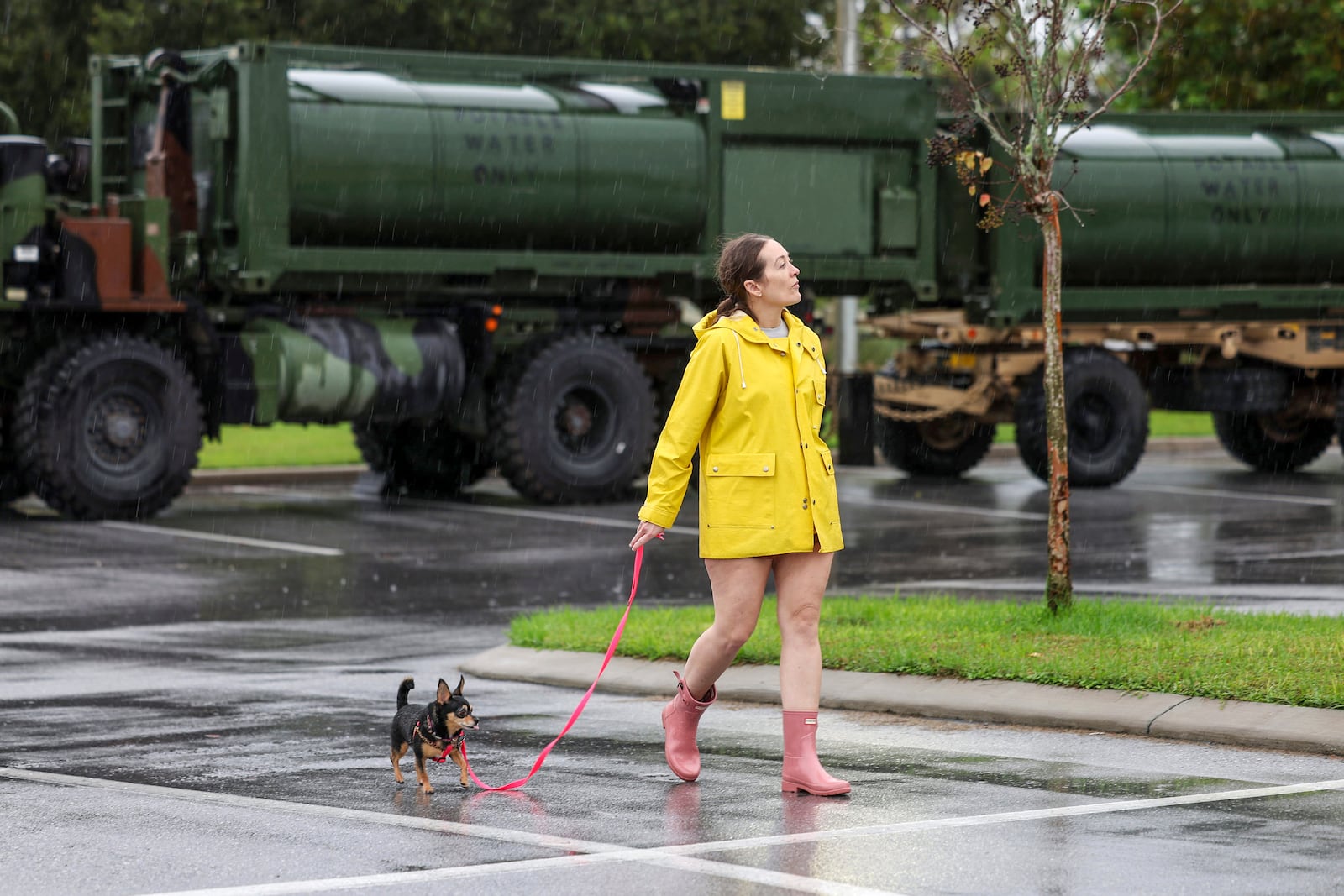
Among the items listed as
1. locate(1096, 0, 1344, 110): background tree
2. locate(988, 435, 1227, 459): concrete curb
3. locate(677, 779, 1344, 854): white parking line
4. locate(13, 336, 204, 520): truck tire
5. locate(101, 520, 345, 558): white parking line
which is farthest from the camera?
locate(1096, 0, 1344, 110): background tree

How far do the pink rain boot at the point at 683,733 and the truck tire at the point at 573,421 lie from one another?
13.3 m

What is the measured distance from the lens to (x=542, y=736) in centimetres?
884

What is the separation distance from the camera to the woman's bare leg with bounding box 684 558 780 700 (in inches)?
297

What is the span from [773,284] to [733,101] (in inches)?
573

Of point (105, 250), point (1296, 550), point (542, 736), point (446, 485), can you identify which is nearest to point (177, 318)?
point (105, 250)

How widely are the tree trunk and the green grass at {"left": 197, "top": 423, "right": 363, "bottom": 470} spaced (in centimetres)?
1428

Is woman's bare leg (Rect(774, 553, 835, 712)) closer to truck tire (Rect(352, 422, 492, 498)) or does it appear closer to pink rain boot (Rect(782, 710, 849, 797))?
pink rain boot (Rect(782, 710, 849, 797))

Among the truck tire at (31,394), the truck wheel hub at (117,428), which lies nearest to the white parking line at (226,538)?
the truck wheel hub at (117,428)

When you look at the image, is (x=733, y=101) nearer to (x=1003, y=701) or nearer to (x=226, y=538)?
(x=226, y=538)

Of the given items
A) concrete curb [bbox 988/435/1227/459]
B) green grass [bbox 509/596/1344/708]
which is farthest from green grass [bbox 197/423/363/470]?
green grass [bbox 509/596/1344/708]

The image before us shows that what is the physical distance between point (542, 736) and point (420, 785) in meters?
1.31

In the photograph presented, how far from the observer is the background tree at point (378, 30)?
32094mm

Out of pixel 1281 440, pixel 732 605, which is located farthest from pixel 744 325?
pixel 1281 440

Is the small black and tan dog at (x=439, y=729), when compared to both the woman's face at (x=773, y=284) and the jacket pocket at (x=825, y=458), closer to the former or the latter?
the jacket pocket at (x=825, y=458)
